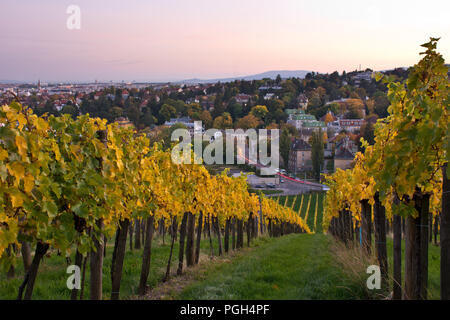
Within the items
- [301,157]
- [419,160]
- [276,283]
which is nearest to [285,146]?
[301,157]

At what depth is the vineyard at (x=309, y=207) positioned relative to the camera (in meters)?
38.2

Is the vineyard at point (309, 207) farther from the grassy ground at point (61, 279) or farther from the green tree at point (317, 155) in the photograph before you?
the grassy ground at point (61, 279)

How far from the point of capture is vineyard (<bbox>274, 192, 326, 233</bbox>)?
125ft

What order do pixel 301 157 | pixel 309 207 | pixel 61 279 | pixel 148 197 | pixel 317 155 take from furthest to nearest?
1. pixel 301 157
2. pixel 317 155
3. pixel 309 207
4. pixel 61 279
5. pixel 148 197

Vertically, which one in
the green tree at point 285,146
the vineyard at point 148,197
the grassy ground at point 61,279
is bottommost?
the green tree at point 285,146

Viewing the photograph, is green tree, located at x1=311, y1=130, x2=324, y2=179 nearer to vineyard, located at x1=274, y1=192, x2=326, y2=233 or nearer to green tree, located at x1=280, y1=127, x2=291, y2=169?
vineyard, located at x1=274, y1=192, x2=326, y2=233

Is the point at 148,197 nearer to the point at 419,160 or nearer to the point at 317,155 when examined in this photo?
the point at 419,160

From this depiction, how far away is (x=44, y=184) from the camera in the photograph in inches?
123

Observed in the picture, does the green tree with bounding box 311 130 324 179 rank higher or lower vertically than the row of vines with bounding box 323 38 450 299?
lower

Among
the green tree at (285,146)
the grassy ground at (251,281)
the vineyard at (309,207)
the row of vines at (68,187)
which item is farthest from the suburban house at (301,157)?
the row of vines at (68,187)

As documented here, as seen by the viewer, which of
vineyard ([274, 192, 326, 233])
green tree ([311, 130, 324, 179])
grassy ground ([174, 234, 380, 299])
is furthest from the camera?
green tree ([311, 130, 324, 179])

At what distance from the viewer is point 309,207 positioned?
47.5 m

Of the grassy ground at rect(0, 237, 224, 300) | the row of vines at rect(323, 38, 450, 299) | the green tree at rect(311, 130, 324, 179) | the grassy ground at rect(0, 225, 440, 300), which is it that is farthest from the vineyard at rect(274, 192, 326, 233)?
the row of vines at rect(323, 38, 450, 299)
